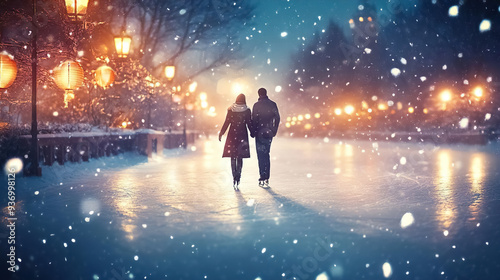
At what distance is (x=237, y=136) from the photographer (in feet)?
29.6

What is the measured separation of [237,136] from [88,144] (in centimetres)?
655

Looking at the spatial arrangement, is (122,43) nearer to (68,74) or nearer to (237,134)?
(68,74)

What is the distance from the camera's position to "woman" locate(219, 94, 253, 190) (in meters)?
8.95

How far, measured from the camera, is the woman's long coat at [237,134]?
895cm

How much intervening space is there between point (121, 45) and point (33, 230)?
1084cm

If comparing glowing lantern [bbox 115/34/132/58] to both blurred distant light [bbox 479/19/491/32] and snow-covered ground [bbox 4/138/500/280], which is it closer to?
snow-covered ground [bbox 4/138/500/280]

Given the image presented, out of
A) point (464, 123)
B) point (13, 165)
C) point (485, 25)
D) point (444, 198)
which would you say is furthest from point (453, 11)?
point (13, 165)

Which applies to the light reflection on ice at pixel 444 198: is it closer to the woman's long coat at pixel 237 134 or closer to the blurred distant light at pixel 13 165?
the woman's long coat at pixel 237 134

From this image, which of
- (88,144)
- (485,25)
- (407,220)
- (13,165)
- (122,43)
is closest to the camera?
(407,220)

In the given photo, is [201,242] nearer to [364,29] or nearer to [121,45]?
[121,45]

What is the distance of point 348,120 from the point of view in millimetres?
53031

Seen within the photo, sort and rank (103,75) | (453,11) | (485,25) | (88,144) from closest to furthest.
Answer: (88,144) → (103,75) → (485,25) → (453,11)

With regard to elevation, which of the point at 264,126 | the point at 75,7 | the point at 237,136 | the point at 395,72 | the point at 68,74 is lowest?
the point at 237,136

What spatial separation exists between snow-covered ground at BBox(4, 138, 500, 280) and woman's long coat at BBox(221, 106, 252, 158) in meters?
0.77
